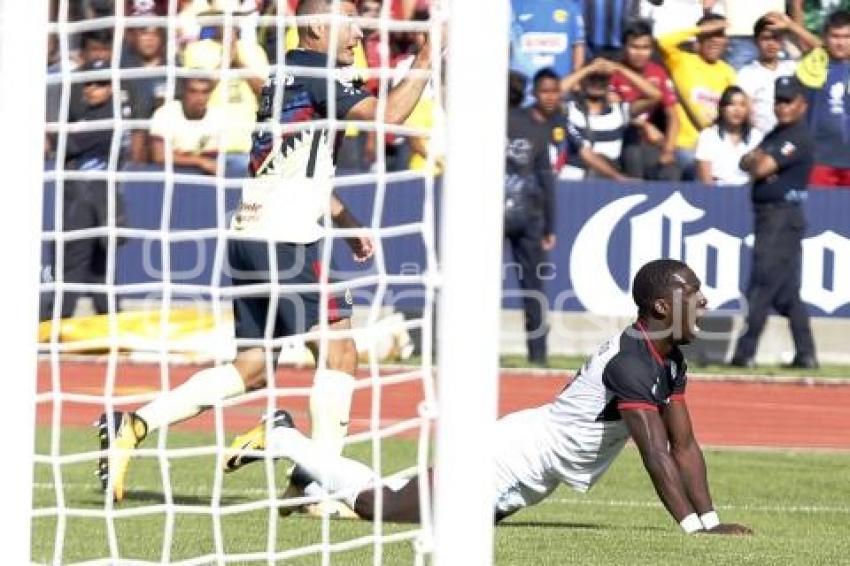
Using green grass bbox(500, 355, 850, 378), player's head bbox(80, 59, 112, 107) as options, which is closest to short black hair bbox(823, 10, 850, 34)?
green grass bbox(500, 355, 850, 378)

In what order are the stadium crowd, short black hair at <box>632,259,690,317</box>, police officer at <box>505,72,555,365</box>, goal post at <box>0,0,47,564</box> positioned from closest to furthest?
goal post at <box>0,0,47,564</box>, short black hair at <box>632,259,690,317</box>, police officer at <box>505,72,555,365</box>, the stadium crowd

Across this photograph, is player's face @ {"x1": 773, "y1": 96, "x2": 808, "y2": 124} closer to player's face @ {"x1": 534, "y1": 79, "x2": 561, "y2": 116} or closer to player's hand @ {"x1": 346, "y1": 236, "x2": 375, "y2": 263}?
player's face @ {"x1": 534, "y1": 79, "x2": 561, "y2": 116}

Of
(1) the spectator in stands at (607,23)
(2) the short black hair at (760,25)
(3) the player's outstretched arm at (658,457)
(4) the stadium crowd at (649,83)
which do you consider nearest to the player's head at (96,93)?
(4) the stadium crowd at (649,83)

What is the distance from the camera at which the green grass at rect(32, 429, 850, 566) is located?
866cm

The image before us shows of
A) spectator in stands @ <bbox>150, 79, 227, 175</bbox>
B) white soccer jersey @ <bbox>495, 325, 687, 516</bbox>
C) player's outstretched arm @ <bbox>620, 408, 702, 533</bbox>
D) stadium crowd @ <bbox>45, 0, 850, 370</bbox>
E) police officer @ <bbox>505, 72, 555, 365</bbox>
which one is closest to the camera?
player's outstretched arm @ <bbox>620, 408, 702, 533</bbox>

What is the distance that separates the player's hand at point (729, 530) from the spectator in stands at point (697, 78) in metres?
10.1

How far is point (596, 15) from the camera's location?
65.7 feet

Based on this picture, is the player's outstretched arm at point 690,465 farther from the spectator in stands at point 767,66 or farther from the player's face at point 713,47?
the player's face at point 713,47

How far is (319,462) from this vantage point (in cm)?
876

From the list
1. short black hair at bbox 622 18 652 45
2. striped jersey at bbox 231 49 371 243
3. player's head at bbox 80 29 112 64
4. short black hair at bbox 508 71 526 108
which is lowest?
striped jersey at bbox 231 49 371 243

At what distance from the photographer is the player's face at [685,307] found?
355 inches

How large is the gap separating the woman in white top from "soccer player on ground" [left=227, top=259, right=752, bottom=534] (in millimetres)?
9773

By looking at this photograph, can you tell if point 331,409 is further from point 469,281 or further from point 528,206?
point 528,206

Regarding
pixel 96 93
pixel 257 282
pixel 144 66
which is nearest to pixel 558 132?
pixel 144 66
